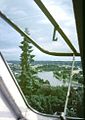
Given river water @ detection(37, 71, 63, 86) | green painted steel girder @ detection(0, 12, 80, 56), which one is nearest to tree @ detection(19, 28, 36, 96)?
river water @ detection(37, 71, 63, 86)

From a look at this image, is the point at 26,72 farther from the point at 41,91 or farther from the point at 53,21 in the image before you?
the point at 53,21

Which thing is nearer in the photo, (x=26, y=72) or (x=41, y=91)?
(x=26, y=72)

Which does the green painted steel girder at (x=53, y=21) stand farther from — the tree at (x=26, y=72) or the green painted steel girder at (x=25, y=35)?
the tree at (x=26, y=72)

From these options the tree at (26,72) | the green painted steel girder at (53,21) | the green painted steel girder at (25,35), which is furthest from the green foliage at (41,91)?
the green painted steel girder at (53,21)

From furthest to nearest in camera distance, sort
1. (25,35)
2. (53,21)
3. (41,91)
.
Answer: (41,91) < (25,35) < (53,21)

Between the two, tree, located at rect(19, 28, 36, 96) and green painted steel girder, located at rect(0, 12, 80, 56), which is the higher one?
green painted steel girder, located at rect(0, 12, 80, 56)

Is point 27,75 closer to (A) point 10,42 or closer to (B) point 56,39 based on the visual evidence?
(A) point 10,42

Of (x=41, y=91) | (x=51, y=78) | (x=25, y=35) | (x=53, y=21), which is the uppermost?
(x=53, y=21)

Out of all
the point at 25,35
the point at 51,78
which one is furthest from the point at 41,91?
the point at 25,35

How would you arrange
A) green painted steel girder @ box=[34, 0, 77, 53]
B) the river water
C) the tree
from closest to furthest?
green painted steel girder @ box=[34, 0, 77, 53]
the river water
the tree

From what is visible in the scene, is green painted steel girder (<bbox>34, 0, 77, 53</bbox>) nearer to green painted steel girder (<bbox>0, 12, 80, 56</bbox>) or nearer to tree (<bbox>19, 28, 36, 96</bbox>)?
green painted steel girder (<bbox>0, 12, 80, 56</bbox>)

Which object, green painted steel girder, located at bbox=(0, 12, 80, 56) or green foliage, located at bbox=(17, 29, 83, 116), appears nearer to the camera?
green painted steel girder, located at bbox=(0, 12, 80, 56)
